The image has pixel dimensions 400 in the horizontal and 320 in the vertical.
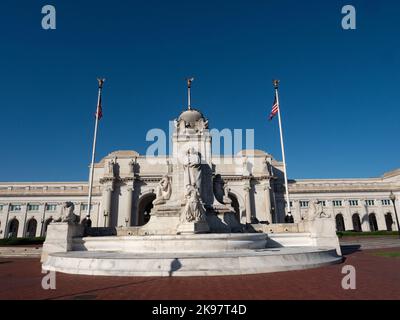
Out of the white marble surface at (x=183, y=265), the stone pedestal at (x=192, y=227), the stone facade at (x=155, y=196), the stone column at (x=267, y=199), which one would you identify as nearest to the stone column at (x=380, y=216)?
the stone facade at (x=155, y=196)

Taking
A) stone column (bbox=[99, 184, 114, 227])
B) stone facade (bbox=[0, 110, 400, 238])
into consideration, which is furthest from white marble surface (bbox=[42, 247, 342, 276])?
stone column (bbox=[99, 184, 114, 227])

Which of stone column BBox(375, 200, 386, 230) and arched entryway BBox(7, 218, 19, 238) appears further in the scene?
stone column BBox(375, 200, 386, 230)

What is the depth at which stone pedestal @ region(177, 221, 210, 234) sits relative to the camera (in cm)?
1609

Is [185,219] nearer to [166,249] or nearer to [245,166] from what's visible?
[166,249]

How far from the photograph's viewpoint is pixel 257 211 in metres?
65.8

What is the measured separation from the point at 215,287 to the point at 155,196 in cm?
5993

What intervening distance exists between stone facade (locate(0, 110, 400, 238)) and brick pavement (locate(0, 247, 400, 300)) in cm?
5311

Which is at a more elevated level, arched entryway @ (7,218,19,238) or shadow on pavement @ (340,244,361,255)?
arched entryway @ (7,218,19,238)

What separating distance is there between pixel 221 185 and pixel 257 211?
4671 centimetres

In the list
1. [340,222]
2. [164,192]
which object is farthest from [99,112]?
[340,222]

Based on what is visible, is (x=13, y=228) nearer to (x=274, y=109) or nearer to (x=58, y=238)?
(x=58, y=238)

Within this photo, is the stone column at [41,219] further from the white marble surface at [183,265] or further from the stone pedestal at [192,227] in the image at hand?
the white marble surface at [183,265]

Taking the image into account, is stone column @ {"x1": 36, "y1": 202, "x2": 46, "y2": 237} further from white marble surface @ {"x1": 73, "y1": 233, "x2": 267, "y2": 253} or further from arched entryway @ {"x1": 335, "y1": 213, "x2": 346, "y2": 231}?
arched entryway @ {"x1": 335, "y1": 213, "x2": 346, "y2": 231}

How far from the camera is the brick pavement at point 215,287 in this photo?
24.6 feet
